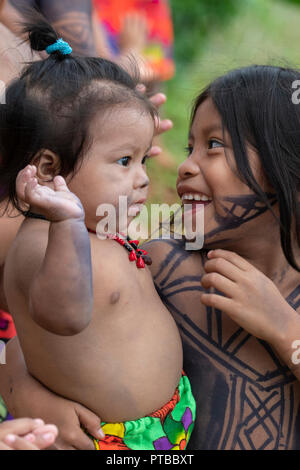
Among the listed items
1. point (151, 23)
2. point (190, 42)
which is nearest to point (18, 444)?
point (151, 23)

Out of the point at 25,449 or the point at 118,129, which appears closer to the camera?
the point at 25,449

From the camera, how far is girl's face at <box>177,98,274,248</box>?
6.56ft

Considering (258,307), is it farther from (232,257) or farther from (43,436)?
(43,436)

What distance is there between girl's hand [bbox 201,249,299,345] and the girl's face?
0.14 metres

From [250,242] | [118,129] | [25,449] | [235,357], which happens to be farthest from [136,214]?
[25,449]

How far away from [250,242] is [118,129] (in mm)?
596

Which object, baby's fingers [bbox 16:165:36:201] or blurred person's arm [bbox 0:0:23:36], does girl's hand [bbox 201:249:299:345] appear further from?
blurred person's arm [bbox 0:0:23:36]

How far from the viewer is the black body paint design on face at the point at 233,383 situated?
1958 millimetres

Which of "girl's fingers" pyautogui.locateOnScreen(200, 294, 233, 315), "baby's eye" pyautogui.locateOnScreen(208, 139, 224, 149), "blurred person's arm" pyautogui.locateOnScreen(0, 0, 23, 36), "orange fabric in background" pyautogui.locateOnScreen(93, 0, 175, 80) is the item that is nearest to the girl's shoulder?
"girl's fingers" pyautogui.locateOnScreen(200, 294, 233, 315)

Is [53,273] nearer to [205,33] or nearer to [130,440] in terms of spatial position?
[130,440]

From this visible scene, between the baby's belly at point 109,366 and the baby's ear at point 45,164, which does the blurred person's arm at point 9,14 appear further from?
the baby's belly at point 109,366
